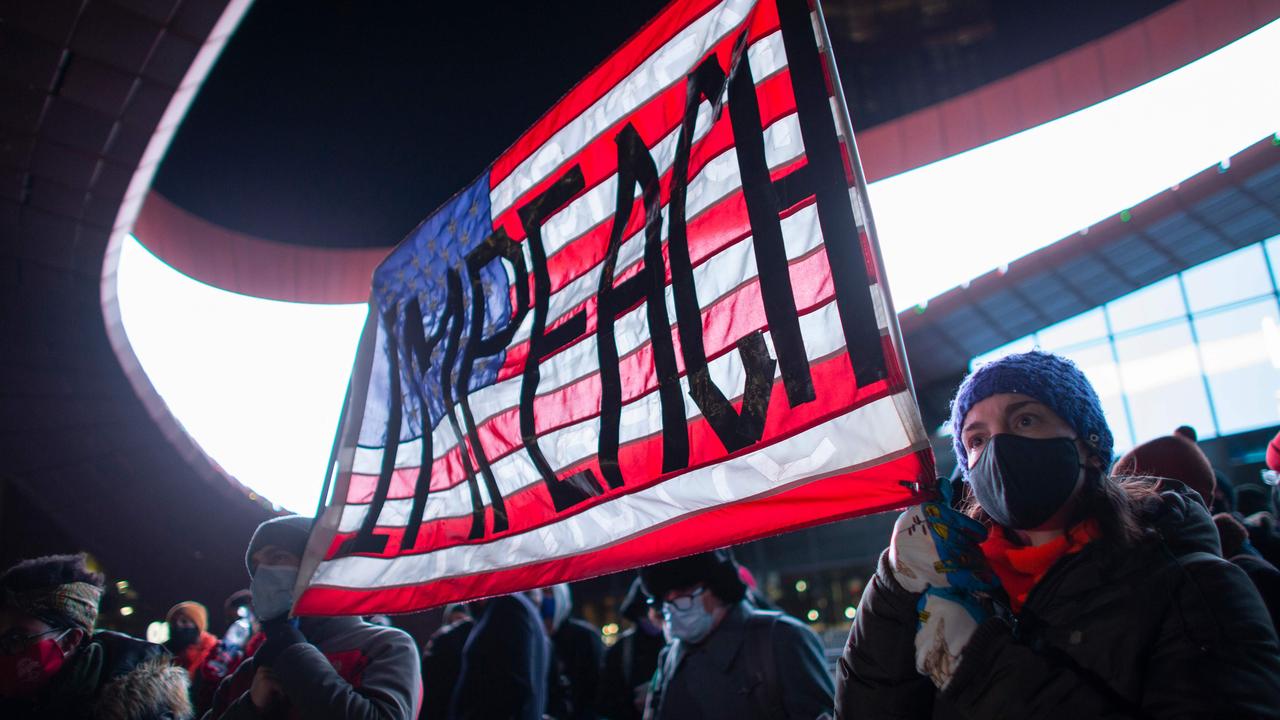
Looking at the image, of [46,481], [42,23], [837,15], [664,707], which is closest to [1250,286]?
[837,15]

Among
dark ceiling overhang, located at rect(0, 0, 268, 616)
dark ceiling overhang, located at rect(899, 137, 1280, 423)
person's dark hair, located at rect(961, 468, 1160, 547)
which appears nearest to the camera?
person's dark hair, located at rect(961, 468, 1160, 547)

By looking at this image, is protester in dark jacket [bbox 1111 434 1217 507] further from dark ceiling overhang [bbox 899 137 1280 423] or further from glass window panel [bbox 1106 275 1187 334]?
glass window panel [bbox 1106 275 1187 334]

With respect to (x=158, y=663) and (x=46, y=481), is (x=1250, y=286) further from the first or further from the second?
(x=46, y=481)

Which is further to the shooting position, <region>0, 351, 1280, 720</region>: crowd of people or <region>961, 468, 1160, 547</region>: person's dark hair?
<region>961, 468, 1160, 547</region>: person's dark hair

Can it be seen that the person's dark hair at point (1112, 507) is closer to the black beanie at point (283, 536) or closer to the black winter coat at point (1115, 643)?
the black winter coat at point (1115, 643)

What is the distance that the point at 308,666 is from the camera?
279 cm

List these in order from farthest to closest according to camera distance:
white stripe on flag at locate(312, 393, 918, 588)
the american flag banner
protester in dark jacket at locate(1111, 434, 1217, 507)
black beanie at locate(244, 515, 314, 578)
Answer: black beanie at locate(244, 515, 314, 578), protester in dark jacket at locate(1111, 434, 1217, 507), the american flag banner, white stripe on flag at locate(312, 393, 918, 588)

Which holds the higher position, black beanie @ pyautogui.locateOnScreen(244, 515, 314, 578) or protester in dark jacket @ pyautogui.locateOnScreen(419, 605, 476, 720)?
black beanie @ pyautogui.locateOnScreen(244, 515, 314, 578)

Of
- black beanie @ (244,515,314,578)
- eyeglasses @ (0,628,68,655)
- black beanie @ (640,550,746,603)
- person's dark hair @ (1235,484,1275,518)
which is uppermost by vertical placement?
black beanie @ (244,515,314,578)

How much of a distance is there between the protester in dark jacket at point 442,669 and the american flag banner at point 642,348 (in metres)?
1.86

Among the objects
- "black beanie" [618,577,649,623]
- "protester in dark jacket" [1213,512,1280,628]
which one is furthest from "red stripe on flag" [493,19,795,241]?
"black beanie" [618,577,649,623]

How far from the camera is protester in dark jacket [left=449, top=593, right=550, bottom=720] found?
3.88 meters

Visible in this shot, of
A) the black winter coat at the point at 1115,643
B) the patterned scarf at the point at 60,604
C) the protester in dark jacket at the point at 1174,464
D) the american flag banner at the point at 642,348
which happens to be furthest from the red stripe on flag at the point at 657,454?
the protester in dark jacket at the point at 1174,464

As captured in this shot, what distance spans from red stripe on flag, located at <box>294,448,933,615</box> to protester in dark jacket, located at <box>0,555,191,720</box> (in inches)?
31.8
